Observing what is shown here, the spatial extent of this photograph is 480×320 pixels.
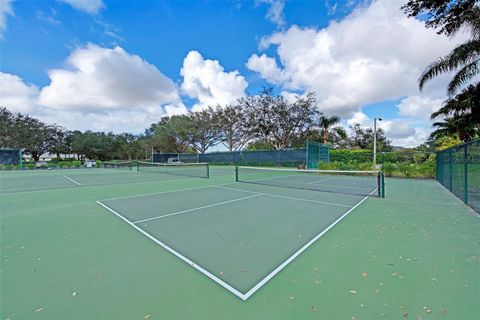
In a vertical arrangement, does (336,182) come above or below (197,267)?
above

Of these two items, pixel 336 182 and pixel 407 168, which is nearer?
pixel 336 182

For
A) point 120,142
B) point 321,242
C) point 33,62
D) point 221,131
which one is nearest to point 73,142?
point 120,142

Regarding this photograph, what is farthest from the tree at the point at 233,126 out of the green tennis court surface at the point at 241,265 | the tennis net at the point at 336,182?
the green tennis court surface at the point at 241,265

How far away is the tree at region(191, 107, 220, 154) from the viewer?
36.3 metres

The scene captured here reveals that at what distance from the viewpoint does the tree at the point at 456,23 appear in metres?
8.00

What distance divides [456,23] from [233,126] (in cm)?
2902

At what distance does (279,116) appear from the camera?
29.9 meters

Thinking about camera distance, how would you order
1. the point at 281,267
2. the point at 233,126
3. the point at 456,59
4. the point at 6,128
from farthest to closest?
the point at 233,126, the point at 6,128, the point at 456,59, the point at 281,267

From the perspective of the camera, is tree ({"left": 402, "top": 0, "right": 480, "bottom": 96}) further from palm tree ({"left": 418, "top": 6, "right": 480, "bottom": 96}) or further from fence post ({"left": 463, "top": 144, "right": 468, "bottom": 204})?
fence post ({"left": 463, "top": 144, "right": 468, "bottom": 204})

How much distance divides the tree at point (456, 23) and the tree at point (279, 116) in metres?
19.5

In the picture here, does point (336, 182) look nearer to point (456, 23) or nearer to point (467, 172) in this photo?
point (467, 172)

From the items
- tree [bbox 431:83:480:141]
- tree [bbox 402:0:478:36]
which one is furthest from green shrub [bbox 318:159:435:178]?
tree [bbox 402:0:478:36]

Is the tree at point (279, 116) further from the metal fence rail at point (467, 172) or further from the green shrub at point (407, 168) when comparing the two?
the metal fence rail at point (467, 172)

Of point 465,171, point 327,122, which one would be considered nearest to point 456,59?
point 465,171
